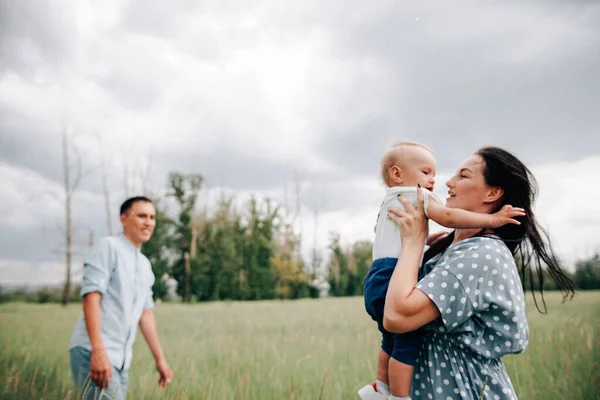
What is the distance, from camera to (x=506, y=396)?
121cm

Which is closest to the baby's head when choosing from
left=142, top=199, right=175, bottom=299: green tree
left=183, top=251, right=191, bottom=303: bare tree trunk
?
left=142, top=199, right=175, bottom=299: green tree

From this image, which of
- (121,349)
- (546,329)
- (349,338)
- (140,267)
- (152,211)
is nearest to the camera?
(121,349)

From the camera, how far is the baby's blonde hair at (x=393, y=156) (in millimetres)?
1489

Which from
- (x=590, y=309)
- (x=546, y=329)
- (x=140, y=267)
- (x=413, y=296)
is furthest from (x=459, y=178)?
(x=590, y=309)

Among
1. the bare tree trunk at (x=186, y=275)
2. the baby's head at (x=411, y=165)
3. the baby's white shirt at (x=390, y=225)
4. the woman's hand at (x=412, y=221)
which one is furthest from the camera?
the bare tree trunk at (x=186, y=275)

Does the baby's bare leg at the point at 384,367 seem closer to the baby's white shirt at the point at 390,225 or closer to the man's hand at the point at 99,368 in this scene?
the baby's white shirt at the point at 390,225

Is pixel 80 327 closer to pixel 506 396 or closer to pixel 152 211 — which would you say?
pixel 152 211

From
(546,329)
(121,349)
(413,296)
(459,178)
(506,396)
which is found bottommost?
(546,329)

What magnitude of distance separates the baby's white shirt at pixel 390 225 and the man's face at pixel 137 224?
1581mm

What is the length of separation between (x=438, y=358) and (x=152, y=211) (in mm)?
1965

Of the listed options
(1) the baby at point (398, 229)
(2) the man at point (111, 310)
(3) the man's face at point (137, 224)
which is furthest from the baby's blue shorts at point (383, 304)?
(3) the man's face at point (137, 224)

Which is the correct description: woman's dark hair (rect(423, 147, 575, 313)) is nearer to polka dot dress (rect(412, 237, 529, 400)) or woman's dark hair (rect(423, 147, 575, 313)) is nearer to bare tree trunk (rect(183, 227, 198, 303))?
polka dot dress (rect(412, 237, 529, 400))

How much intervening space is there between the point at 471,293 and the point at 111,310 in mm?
1842

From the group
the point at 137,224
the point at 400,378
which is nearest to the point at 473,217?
the point at 400,378
